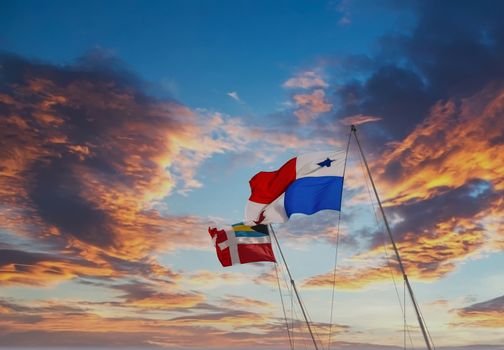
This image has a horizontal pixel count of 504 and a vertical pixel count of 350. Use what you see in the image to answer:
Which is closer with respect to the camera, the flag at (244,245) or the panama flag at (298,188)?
the panama flag at (298,188)

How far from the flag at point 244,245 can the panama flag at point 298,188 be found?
8950mm

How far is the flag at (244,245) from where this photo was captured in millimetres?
54562

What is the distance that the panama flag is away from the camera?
4166 centimetres

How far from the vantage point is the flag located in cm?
5456

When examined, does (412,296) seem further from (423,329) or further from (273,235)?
(273,235)

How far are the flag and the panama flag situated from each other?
8950 millimetres

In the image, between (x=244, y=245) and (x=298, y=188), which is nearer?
(x=298, y=188)

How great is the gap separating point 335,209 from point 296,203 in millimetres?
4093

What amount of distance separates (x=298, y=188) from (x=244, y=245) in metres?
13.4

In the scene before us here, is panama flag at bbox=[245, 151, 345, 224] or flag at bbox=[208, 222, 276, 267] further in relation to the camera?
flag at bbox=[208, 222, 276, 267]

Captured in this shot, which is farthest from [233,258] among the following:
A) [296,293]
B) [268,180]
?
[268,180]

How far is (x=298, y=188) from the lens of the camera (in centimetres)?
4369

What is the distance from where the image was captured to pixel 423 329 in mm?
30000

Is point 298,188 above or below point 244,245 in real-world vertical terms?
above
